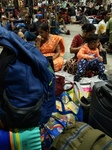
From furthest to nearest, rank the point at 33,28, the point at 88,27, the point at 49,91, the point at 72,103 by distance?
the point at 33,28 → the point at 88,27 → the point at 72,103 → the point at 49,91

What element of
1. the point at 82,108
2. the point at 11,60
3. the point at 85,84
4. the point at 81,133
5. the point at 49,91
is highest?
the point at 11,60

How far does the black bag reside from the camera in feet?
4.78

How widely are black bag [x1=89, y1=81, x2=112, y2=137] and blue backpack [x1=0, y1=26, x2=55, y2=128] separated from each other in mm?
430

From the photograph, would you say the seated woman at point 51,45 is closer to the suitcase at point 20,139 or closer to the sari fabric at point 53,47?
the sari fabric at point 53,47

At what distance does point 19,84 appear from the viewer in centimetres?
133

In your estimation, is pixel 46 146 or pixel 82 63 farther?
pixel 82 63

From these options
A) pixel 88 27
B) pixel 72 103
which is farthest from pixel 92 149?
pixel 88 27

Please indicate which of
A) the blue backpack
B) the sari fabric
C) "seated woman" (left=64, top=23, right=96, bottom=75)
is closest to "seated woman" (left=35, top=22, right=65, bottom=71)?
the sari fabric

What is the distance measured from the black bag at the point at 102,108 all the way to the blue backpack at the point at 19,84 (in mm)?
430

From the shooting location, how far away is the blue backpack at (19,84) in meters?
1.31

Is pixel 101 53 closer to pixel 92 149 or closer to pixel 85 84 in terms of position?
pixel 85 84

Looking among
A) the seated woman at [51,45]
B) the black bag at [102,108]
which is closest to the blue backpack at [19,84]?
the black bag at [102,108]

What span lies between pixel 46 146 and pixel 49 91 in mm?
407

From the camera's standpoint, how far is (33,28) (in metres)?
5.89
